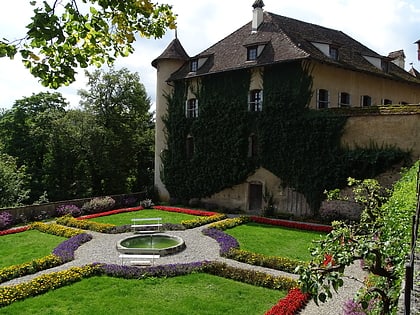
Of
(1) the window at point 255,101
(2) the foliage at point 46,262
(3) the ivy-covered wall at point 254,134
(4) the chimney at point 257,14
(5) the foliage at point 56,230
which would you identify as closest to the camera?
(2) the foliage at point 46,262

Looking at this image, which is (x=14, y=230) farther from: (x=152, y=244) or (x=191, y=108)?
(x=191, y=108)

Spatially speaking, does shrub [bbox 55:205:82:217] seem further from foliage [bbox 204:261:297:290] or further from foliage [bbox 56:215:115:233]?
foliage [bbox 204:261:297:290]

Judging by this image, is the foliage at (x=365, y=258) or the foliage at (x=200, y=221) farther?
the foliage at (x=200, y=221)

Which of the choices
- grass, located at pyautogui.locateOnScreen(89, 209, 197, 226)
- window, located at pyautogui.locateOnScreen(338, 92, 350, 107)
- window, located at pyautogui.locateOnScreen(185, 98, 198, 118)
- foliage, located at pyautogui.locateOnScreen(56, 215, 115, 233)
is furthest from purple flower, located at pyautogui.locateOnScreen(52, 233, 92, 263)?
window, located at pyautogui.locateOnScreen(338, 92, 350, 107)

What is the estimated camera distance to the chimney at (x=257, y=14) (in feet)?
87.0

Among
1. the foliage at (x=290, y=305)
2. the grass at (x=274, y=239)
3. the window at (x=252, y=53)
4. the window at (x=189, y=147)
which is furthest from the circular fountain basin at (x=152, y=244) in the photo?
the window at (x=252, y=53)

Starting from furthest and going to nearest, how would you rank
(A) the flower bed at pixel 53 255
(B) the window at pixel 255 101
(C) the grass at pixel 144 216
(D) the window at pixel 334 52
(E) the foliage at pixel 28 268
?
(B) the window at pixel 255 101 < (D) the window at pixel 334 52 < (C) the grass at pixel 144 216 < (A) the flower bed at pixel 53 255 < (E) the foliage at pixel 28 268

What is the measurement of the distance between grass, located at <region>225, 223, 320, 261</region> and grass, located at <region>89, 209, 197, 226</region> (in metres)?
4.33

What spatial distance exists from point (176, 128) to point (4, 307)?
65.8ft

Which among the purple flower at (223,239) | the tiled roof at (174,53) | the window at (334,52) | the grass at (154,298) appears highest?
the tiled roof at (174,53)

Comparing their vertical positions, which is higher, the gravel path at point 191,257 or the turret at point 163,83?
the turret at point 163,83

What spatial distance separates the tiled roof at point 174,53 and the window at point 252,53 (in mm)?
6563

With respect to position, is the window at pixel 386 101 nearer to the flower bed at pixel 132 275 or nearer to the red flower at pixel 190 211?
the red flower at pixel 190 211

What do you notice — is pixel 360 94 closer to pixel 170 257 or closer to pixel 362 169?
pixel 362 169
